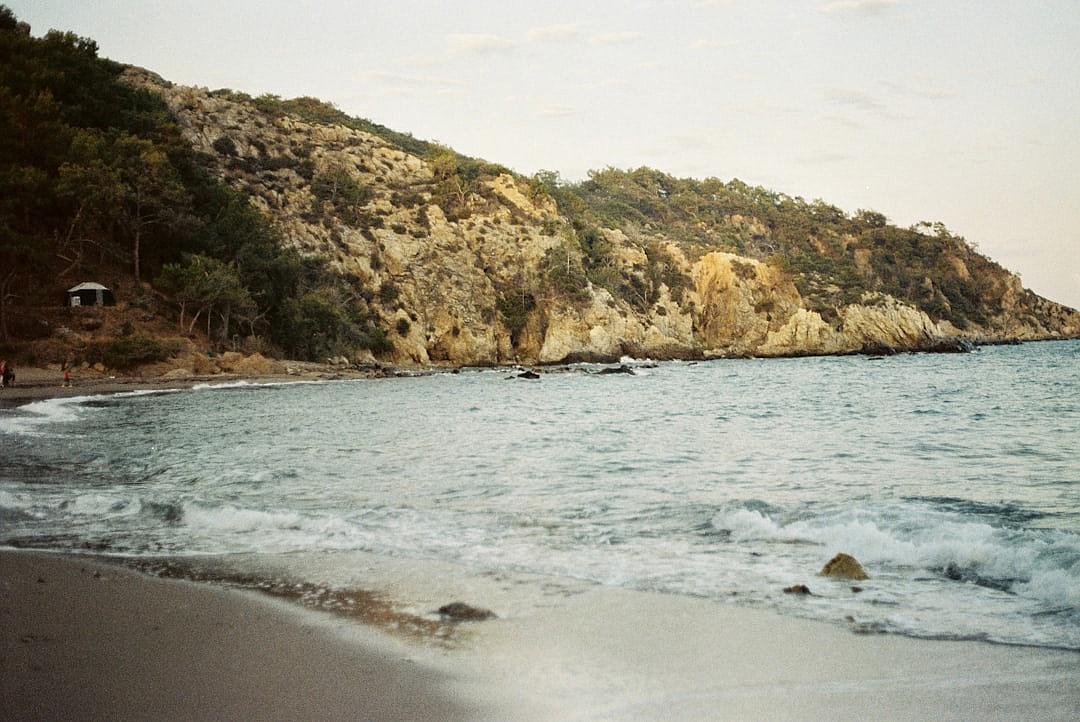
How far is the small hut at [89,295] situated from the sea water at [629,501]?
24514 mm

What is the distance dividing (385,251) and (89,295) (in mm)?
34316

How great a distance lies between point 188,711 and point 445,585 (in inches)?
122

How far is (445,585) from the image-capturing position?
6.91 metres

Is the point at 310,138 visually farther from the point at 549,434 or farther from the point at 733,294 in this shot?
the point at 549,434

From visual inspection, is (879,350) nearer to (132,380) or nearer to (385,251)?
(385,251)

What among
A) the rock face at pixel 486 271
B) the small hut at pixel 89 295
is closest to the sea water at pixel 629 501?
the small hut at pixel 89 295

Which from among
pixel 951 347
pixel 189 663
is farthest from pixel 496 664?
pixel 951 347

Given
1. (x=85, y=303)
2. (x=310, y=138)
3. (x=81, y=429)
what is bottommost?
(x=81, y=429)

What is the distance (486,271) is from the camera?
281 ft

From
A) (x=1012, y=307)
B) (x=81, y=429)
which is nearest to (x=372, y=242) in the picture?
(x=81, y=429)

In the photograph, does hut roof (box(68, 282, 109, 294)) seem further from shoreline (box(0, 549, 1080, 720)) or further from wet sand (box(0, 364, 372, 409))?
shoreline (box(0, 549, 1080, 720))

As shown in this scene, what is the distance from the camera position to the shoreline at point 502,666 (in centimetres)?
409

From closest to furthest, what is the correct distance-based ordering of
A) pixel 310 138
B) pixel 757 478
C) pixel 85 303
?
pixel 757 478 → pixel 85 303 → pixel 310 138

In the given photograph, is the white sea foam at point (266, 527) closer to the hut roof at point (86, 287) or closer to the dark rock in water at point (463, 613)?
the dark rock in water at point (463, 613)
